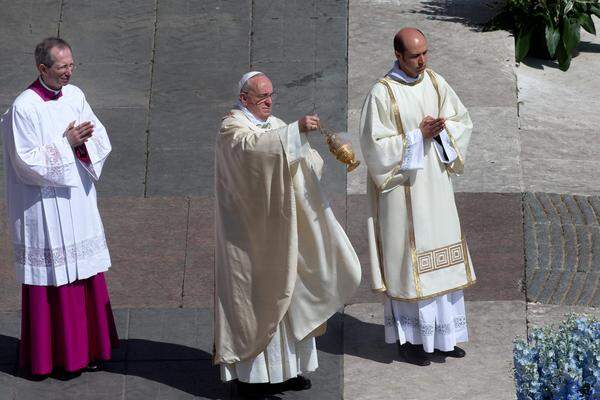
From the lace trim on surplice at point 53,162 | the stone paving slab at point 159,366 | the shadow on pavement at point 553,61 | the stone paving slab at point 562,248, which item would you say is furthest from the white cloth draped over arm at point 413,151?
the shadow on pavement at point 553,61

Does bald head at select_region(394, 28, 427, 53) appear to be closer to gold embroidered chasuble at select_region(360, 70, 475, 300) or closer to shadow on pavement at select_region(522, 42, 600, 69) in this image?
gold embroidered chasuble at select_region(360, 70, 475, 300)

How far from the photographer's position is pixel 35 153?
8.04 m

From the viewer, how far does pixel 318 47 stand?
12797 mm

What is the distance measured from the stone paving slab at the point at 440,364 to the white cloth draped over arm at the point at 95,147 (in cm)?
198

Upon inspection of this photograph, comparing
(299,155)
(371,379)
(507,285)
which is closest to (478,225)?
(507,285)

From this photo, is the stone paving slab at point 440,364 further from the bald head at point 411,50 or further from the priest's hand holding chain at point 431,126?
the bald head at point 411,50

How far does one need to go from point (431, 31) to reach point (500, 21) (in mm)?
679

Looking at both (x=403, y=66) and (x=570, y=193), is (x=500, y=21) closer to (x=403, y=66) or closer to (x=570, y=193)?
(x=570, y=193)

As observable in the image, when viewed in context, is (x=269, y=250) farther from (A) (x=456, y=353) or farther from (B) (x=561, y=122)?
(B) (x=561, y=122)

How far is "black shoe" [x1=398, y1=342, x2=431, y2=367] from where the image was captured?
8.69m

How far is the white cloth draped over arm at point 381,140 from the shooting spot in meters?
8.27

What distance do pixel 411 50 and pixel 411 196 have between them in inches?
35.5

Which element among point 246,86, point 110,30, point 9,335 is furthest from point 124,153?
point 246,86

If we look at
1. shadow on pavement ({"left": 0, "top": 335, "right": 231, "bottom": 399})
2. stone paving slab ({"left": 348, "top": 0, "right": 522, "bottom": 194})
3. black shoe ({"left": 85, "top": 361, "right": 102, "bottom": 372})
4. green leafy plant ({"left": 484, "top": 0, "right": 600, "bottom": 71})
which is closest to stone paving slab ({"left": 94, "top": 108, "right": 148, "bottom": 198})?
stone paving slab ({"left": 348, "top": 0, "right": 522, "bottom": 194})
